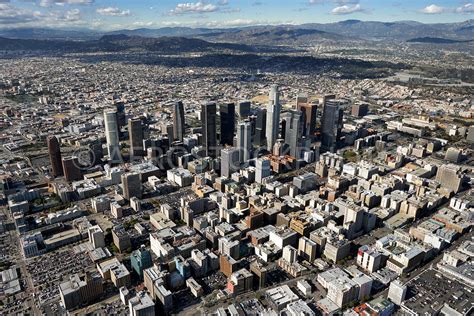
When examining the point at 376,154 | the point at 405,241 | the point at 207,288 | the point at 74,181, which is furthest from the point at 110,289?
the point at 376,154

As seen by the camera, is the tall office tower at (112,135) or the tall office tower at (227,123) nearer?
the tall office tower at (112,135)

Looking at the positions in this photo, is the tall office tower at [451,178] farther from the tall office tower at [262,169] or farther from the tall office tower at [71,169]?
the tall office tower at [71,169]

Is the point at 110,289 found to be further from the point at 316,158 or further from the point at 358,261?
the point at 316,158

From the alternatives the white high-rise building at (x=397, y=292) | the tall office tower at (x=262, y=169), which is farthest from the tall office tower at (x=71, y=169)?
the white high-rise building at (x=397, y=292)

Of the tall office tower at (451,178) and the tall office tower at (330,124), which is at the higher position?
the tall office tower at (330,124)

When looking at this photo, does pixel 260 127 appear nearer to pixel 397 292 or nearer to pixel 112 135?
pixel 112 135

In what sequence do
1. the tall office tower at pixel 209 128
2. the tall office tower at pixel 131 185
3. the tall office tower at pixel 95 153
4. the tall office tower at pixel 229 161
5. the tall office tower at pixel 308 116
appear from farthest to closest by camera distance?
the tall office tower at pixel 308 116 → the tall office tower at pixel 209 128 → the tall office tower at pixel 95 153 → the tall office tower at pixel 229 161 → the tall office tower at pixel 131 185

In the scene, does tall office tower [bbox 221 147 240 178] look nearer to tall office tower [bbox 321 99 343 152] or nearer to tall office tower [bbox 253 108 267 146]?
tall office tower [bbox 253 108 267 146]
